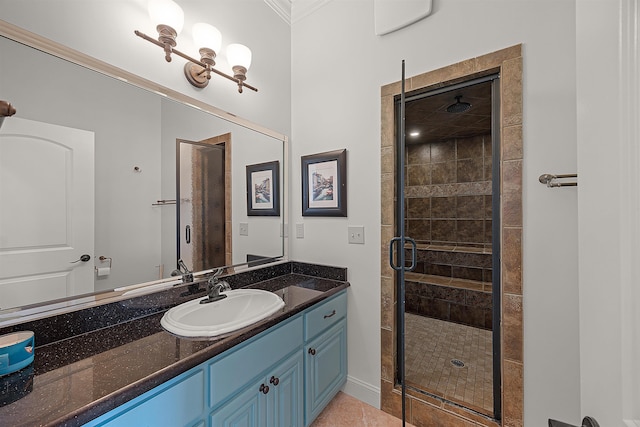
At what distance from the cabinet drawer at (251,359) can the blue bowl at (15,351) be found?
54 centimetres

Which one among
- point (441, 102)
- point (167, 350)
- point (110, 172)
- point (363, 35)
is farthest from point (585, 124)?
point (441, 102)

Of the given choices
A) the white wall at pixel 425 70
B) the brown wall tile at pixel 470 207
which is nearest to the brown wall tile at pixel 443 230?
the brown wall tile at pixel 470 207

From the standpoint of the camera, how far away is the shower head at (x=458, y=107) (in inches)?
93.3

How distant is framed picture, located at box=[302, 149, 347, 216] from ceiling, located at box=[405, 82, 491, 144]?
0.69 m

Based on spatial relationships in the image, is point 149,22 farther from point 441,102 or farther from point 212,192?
point 441,102

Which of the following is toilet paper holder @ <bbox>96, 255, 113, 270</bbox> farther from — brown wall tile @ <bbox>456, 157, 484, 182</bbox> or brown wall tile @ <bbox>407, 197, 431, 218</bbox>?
brown wall tile @ <bbox>456, 157, 484, 182</bbox>

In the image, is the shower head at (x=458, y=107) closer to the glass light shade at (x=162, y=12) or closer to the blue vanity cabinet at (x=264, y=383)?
the blue vanity cabinet at (x=264, y=383)

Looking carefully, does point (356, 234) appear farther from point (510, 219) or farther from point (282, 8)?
point (282, 8)

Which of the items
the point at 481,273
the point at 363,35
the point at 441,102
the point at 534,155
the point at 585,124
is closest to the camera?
the point at 585,124

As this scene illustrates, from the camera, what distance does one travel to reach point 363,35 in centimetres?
183

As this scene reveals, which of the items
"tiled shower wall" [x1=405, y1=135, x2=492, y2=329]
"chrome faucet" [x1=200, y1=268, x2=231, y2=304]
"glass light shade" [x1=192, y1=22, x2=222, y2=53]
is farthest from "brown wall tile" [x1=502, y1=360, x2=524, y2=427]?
"glass light shade" [x1=192, y1=22, x2=222, y2=53]

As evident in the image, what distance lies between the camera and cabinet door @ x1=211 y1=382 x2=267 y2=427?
1.03m

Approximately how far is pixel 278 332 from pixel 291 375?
0.92 ft

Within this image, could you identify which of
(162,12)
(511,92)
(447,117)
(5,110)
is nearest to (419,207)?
(447,117)
